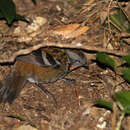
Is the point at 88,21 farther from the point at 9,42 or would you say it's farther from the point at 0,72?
the point at 0,72

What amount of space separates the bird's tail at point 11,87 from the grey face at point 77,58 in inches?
37.5

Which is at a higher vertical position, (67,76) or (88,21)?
(88,21)

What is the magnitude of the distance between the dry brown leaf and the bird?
0.89 m

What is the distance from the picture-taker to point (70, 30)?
5.84 m

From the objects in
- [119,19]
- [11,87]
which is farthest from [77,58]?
[119,19]

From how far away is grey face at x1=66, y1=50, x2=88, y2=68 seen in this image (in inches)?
191

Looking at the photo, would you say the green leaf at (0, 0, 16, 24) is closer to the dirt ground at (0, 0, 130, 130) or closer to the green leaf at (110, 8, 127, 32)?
the dirt ground at (0, 0, 130, 130)

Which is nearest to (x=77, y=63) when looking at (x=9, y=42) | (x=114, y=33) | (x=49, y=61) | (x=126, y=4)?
(x=49, y=61)

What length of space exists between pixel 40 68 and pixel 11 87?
626 millimetres

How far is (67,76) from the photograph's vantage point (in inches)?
202

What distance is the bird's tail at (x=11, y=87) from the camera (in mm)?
4508

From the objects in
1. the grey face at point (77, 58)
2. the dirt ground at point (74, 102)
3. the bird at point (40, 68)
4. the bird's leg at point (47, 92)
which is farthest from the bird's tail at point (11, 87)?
the grey face at point (77, 58)

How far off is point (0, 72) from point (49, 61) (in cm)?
110

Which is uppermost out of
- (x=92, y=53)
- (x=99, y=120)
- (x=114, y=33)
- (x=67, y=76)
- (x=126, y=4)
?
(x=126, y=4)
